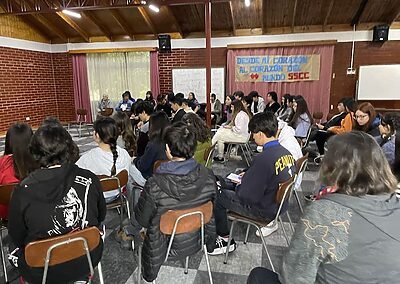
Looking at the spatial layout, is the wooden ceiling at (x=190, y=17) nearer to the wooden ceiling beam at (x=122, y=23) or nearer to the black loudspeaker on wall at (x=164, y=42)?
the wooden ceiling beam at (x=122, y=23)

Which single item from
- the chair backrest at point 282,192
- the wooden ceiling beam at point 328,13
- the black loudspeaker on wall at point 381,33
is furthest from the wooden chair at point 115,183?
the black loudspeaker on wall at point 381,33

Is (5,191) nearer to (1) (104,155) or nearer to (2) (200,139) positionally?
(1) (104,155)

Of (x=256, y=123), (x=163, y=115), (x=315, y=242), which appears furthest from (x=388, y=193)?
(x=163, y=115)

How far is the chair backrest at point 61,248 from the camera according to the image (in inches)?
50.6

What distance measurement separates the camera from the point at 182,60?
8.80m

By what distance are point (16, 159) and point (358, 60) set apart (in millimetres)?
8196

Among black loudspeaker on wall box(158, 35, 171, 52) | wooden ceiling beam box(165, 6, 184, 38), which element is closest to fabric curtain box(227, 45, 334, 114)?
wooden ceiling beam box(165, 6, 184, 38)

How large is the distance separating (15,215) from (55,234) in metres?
0.19

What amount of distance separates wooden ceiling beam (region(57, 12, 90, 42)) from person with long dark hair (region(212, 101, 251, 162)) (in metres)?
5.70

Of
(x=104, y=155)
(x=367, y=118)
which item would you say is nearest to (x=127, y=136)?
(x=104, y=155)

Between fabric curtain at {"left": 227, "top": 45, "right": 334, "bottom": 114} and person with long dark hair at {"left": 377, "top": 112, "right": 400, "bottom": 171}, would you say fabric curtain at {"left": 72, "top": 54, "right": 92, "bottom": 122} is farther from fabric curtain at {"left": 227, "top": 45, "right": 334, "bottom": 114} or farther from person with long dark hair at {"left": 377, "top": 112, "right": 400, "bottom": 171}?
person with long dark hair at {"left": 377, "top": 112, "right": 400, "bottom": 171}

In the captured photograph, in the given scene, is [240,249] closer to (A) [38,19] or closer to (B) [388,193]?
(B) [388,193]

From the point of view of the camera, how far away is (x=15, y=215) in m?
1.37

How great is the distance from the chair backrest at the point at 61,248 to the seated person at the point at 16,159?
802mm
